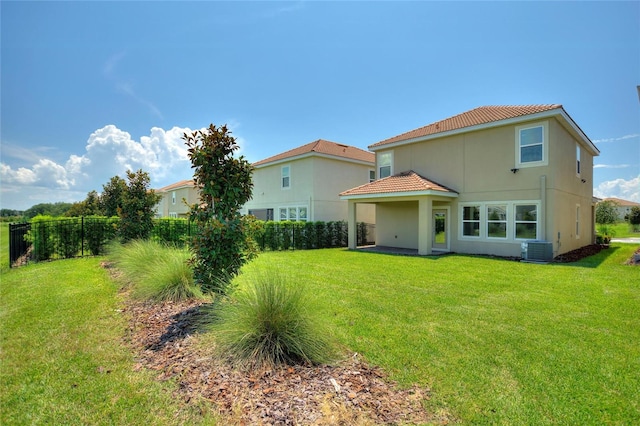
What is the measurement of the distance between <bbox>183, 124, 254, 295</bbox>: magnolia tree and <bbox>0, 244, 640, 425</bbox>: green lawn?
165cm

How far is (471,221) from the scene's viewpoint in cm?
1466

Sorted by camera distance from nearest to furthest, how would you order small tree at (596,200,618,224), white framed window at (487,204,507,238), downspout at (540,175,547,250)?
downspout at (540,175,547,250), white framed window at (487,204,507,238), small tree at (596,200,618,224)

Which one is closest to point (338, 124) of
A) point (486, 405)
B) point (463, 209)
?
point (463, 209)

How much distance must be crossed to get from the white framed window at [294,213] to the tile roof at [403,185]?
206 inches

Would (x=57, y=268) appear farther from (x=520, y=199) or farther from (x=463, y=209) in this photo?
(x=520, y=199)

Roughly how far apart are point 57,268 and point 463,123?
17.8m

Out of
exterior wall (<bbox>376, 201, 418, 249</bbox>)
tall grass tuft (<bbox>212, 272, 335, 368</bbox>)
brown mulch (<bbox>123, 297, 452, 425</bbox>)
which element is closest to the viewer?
brown mulch (<bbox>123, 297, 452, 425</bbox>)

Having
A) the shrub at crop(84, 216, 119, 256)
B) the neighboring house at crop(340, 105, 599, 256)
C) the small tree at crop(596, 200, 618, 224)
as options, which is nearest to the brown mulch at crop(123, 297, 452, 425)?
the neighboring house at crop(340, 105, 599, 256)

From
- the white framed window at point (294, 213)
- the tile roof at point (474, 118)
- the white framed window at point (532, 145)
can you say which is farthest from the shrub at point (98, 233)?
the white framed window at point (532, 145)

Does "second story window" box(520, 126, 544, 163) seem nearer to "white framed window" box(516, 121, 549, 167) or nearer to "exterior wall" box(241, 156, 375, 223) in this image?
"white framed window" box(516, 121, 549, 167)

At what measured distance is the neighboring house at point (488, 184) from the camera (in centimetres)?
1277

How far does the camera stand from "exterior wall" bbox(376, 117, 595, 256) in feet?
41.4

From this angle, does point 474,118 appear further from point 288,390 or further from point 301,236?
point 288,390

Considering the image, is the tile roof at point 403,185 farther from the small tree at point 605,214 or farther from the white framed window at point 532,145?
the small tree at point 605,214
